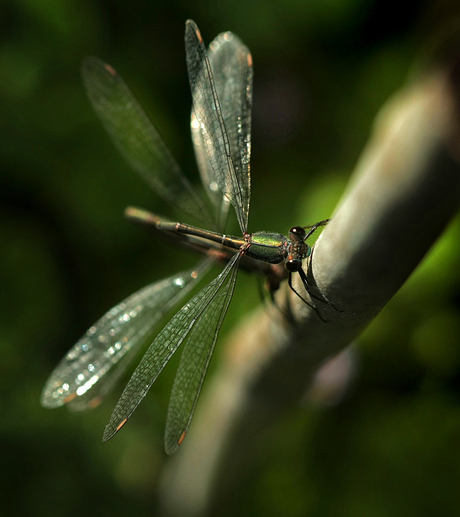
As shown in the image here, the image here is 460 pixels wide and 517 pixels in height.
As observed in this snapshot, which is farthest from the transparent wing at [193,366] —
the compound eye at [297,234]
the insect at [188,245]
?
the compound eye at [297,234]

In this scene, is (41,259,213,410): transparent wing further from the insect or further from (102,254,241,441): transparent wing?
(102,254,241,441): transparent wing

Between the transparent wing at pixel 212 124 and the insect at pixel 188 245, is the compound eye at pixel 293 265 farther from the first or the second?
the transparent wing at pixel 212 124

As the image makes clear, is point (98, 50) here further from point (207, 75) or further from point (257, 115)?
point (207, 75)

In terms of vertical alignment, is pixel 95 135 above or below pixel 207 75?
above

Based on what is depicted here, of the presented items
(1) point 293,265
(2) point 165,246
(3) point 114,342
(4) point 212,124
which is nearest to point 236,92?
(4) point 212,124

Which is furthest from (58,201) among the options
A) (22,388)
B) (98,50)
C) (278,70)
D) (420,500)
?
(420,500)

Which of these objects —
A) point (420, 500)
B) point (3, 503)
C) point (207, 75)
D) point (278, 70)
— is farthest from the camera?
point (278, 70)

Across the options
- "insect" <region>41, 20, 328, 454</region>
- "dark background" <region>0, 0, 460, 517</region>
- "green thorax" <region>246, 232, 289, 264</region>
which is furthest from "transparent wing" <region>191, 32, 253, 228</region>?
"dark background" <region>0, 0, 460, 517</region>
